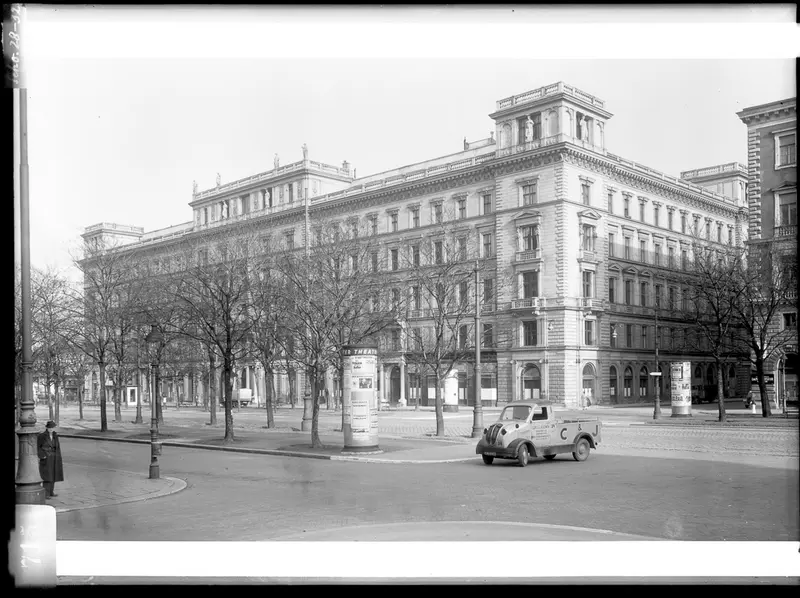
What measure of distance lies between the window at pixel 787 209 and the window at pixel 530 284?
2091cm

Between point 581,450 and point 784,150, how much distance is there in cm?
3200

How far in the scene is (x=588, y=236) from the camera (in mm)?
63812

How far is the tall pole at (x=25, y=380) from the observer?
12648 millimetres

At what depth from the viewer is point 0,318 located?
9.44 m

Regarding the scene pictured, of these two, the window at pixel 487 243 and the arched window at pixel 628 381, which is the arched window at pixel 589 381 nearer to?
the arched window at pixel 628 381

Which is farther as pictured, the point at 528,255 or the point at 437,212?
the point at 437,212

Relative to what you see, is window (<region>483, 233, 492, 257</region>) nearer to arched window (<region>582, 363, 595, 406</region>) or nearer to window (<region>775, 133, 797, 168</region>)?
arched window (<region>582, 363, 595, 406</region>)

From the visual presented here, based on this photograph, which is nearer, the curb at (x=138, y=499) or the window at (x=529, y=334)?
the curb at (x=138, y=499)

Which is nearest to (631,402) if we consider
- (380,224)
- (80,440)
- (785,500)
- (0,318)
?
(380,224)

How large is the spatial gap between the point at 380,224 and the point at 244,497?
61.5 metres

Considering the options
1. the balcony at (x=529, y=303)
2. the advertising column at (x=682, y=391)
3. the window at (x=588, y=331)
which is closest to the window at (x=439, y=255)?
the balcony at (x=529, y=303)

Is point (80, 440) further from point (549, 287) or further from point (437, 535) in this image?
point (549, 287)

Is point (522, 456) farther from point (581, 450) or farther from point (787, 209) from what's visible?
point (787, 209)

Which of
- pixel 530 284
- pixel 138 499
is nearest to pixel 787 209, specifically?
pixel 530 284
